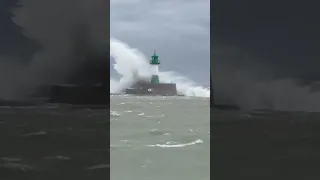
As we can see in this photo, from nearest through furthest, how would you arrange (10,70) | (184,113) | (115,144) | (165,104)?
(10,70) → (115,144) → (184,113) → (165,104)

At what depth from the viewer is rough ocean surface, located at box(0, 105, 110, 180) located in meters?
1.94

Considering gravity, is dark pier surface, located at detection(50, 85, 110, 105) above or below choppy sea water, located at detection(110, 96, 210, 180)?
above

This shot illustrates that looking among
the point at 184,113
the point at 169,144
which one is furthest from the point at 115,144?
the point at 184,113

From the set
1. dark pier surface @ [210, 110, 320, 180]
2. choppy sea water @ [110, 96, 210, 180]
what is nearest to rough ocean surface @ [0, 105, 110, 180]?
dark pier surface @ [210, 110, 320, 180]

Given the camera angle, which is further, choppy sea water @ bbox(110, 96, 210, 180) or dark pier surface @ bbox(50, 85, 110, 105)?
choppy sea water @ bbox(110, 96, 210, 180)

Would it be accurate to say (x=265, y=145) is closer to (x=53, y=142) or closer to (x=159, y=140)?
(x=53, y=142)

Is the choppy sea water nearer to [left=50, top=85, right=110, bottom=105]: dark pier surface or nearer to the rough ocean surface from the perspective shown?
the rough ocean surface

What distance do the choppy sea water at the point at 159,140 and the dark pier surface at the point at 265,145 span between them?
3.53 ft

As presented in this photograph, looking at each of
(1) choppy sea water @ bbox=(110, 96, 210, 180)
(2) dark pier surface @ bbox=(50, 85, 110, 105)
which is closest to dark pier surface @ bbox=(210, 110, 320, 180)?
(2) dark pier surface @ bbox=(50, 85, 110, 105)

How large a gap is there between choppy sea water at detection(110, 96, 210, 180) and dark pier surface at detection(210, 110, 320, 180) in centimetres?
108

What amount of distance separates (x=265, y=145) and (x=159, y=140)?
9.25 feet

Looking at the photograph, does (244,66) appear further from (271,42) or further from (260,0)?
(260,0)

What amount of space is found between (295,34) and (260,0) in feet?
0.91

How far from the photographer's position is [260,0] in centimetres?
193
